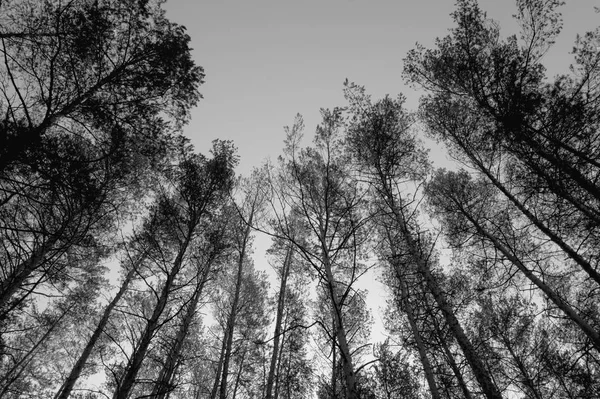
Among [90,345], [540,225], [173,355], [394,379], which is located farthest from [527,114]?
[90,345]

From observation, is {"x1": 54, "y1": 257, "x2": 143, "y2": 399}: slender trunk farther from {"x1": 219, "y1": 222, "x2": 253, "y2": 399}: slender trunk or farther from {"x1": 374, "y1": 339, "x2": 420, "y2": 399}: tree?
{"x1": 374, "y1": 339, "x2": 420, "y2": 399}: tree

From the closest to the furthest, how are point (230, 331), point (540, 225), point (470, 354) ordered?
point (470, 354)
point (540, 225)
point (230, 331)

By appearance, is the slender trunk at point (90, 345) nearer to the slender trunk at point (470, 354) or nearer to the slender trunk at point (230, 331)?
the slender trunk at point (230, 331)

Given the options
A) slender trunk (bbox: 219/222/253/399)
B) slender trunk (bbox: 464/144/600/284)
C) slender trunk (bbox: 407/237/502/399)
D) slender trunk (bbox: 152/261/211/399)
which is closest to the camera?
slender trunk (bbox: 152/261/211/399)

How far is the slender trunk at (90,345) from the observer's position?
7.87 m

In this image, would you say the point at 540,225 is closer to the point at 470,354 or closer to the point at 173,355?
the point at 470,354

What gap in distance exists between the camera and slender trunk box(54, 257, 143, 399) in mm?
7871

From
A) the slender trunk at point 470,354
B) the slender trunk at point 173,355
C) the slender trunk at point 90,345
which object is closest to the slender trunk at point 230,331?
the slender trunk at point 173,355

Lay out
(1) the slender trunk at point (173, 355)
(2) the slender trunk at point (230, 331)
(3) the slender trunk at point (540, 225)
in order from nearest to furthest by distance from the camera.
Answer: (1) the slender trunk at point (173, 355), (3) the slender trunk at point (540, 225), (2) the slender trunk at point (230, 331)

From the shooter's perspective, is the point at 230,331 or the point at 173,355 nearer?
the point at 173,355

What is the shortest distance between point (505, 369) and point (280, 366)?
9599 mm

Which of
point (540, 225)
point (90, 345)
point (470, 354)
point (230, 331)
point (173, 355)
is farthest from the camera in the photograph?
point (90, 345)

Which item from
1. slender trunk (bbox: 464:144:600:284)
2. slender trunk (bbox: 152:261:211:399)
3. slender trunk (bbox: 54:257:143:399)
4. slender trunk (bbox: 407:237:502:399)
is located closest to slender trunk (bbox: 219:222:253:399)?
slender trunk (bbox: 152:261:211:399)

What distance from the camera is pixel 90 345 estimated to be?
8.59 meters
